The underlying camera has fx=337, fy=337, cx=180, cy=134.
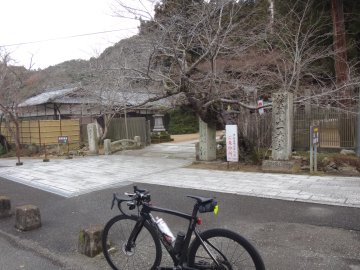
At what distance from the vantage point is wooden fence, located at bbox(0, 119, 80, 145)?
20.5 meters

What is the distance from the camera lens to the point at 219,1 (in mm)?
10219

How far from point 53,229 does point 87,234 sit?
152cm

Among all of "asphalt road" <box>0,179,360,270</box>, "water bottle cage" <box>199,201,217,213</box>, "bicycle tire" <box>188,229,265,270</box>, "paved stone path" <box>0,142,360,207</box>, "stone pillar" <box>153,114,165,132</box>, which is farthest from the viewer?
"stone pillar" <box>153,114,165,132</box>

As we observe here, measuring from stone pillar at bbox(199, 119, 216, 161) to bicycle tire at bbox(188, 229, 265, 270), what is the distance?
347 inches

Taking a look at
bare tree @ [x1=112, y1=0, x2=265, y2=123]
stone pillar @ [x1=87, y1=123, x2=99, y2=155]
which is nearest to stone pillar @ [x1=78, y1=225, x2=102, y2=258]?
bare tree @ [x1=112, y1=0, x2=265, y2=123]

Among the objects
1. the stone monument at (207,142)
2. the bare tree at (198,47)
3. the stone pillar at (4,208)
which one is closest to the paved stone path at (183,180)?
the stone monument at (207,142)

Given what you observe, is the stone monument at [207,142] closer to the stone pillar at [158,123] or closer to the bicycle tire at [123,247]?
the bicycle tire at [123,247]

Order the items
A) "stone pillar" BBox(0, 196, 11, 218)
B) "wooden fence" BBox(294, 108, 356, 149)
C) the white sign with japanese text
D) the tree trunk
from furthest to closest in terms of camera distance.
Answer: the tree trunk, "wooden fence" BBox(294, 108, 356, 149), the white sign with japanese text, "stone pillar" BBox(0, 196, 11, 218)

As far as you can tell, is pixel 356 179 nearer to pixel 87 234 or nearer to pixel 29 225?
pixel 87 234

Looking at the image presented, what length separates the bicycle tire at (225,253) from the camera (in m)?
2.92

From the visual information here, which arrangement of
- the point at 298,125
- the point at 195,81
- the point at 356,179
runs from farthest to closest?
the point at 298,125, the point at 195,81, the point at 356,179

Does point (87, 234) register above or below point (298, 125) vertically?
below

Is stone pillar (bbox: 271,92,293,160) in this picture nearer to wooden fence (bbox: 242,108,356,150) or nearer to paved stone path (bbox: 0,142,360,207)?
paved stone path (bbox: 0,142,360,207)

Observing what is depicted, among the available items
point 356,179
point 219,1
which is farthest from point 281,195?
point 219,1
